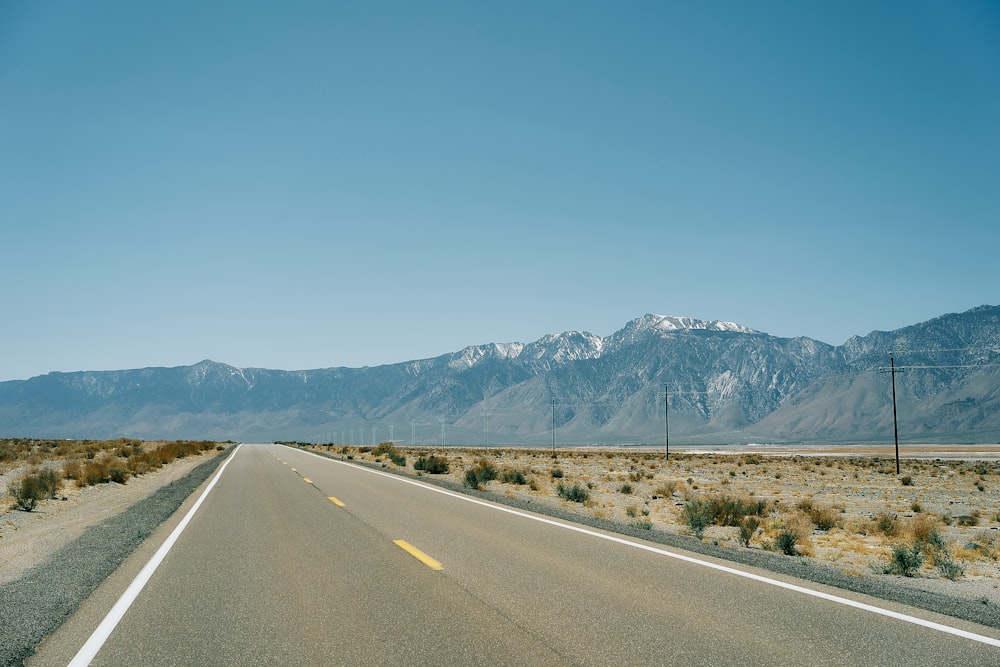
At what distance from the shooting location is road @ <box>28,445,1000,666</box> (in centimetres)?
595

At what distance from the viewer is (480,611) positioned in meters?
7.25

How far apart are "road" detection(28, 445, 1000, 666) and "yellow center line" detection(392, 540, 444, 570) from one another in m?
0.03

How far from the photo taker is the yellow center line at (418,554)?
9.71 m

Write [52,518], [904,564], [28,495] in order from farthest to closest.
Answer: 1. [28,495]
2. [52,518]
3. [904,564]

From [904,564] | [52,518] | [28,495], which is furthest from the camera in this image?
[28,495]

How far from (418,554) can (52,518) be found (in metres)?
11.6

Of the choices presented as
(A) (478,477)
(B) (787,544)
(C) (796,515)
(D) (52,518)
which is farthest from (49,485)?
(C) (796,515)

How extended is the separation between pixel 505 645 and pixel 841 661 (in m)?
2.54

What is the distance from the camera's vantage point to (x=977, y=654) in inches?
234

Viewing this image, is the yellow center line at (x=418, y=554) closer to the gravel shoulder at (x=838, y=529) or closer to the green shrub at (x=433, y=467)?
the gravel shoulder at (x=838, y=529)

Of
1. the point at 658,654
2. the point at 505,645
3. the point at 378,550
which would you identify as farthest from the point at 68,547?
the point at 658,654

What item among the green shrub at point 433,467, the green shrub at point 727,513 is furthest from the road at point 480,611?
the green shrub at point 433,467

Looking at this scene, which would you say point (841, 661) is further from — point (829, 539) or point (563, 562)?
point (829, 539)

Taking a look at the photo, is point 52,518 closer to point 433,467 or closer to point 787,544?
point 787,544
